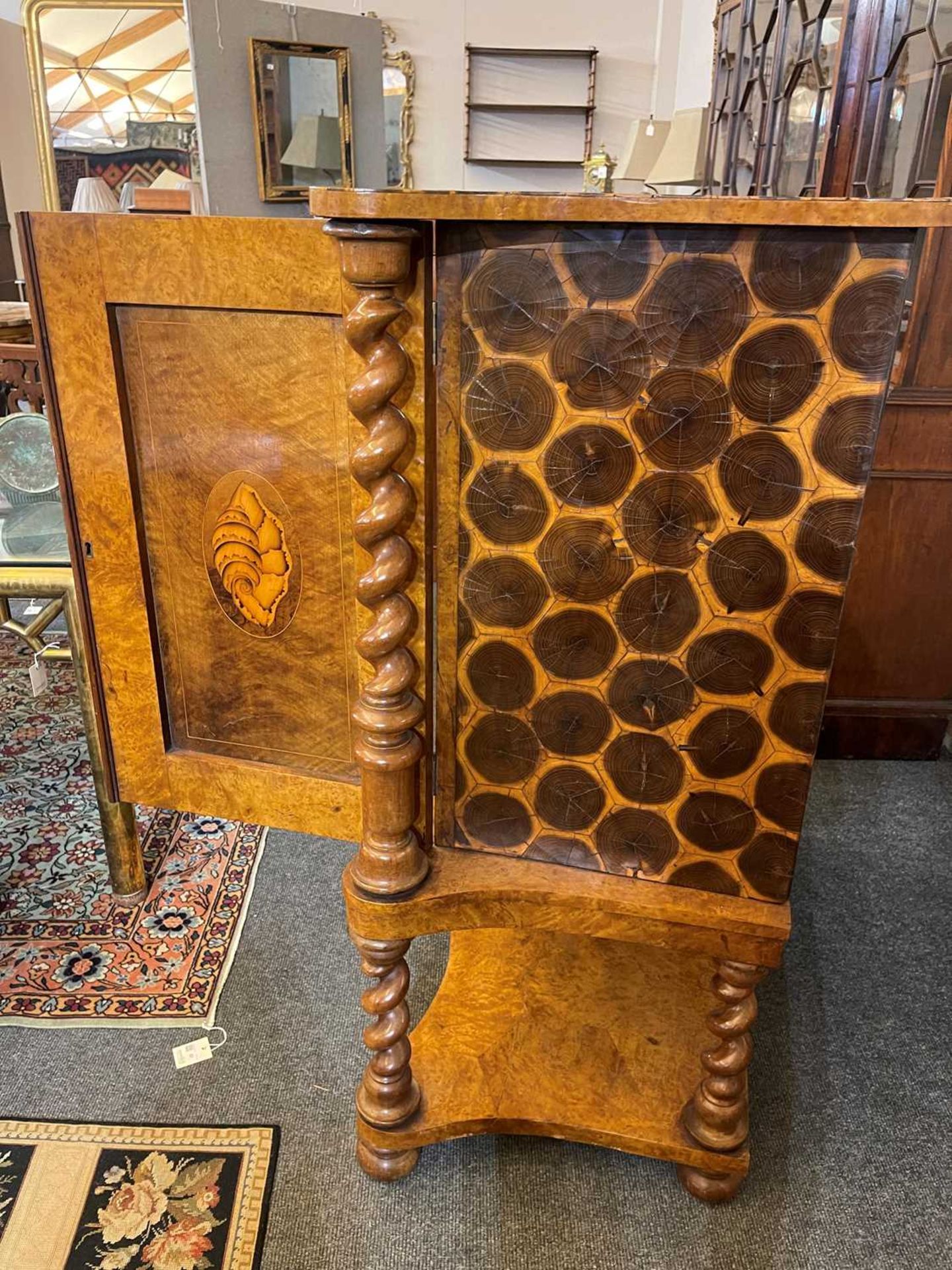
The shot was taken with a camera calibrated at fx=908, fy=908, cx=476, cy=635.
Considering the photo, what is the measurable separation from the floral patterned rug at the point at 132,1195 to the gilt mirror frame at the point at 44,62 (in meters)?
4.92

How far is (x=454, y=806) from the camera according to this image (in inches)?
49.0

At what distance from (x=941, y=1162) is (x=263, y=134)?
7.06 feet

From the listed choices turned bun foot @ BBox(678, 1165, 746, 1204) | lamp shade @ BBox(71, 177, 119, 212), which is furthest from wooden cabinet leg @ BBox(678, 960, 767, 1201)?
lamp shade @ BBox(71, 177, 119, 212)

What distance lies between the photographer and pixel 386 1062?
53.4 inches

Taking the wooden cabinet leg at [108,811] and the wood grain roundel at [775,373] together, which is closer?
the wood grain roundel at [775,373]

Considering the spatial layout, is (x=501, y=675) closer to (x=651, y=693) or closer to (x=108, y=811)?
(x=651, y=693)

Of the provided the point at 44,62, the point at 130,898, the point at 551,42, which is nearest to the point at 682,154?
the point at 130,898

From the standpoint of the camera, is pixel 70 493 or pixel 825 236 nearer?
pixel 825 236

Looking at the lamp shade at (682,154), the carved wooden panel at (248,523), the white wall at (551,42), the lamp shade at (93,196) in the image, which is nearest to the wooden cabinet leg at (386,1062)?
the carved wooden panel at (248,523)

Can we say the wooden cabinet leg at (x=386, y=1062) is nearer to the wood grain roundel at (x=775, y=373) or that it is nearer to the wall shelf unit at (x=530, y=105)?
the wood grain roundel at (x=775, y=373)

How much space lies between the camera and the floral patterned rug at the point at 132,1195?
1.31 metres

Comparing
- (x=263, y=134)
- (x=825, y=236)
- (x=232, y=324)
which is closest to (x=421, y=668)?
(x=232, y=324)

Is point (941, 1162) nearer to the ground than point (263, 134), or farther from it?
nearer to the ground

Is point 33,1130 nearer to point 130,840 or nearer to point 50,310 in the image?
point 130,840
